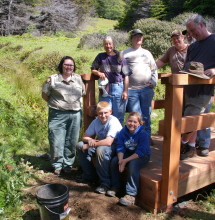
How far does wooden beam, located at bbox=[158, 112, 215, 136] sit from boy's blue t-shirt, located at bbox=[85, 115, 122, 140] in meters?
0.81

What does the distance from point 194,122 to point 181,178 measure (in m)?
0.74

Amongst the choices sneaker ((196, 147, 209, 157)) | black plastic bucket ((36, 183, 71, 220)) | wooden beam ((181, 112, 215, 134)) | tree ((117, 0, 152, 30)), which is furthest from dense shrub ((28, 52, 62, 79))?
tree ((117, 0, 152, 30))

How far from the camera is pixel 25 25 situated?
2855cm

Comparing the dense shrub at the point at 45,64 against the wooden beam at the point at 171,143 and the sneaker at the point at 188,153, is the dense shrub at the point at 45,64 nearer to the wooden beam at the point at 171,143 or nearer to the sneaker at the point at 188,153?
the sneaker at the point at 188,153

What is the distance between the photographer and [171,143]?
3.10 meters

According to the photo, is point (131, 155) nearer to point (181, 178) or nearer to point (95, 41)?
point (181, 178)

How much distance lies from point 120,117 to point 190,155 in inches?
44.9

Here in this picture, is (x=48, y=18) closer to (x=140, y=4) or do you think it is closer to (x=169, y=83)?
(x=140, y=4)

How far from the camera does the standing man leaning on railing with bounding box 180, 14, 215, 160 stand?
3.31 metres

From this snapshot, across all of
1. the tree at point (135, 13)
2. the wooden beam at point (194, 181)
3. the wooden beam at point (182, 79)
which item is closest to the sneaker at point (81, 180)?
the wooden beam at point (194, 181)

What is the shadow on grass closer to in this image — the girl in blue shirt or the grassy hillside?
the grassy hillside

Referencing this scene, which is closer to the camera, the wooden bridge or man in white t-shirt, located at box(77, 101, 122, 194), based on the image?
the wooden bridge

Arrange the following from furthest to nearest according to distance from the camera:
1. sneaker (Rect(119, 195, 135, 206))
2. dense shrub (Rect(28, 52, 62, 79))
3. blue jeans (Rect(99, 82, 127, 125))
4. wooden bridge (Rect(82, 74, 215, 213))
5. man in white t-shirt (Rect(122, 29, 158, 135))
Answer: dense shrub (Rect(28, 52, 62, 79)) < man in white t-shirt (Rect(122, 29, 158, 135)) < blue jeans (Rect(99, 82, 127, 125)) < sneaker (Rect(119, 195, 135, 206)) < wooden bridge (Rect(82, 74, 215, 213))

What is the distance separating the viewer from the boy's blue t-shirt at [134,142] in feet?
11.6
